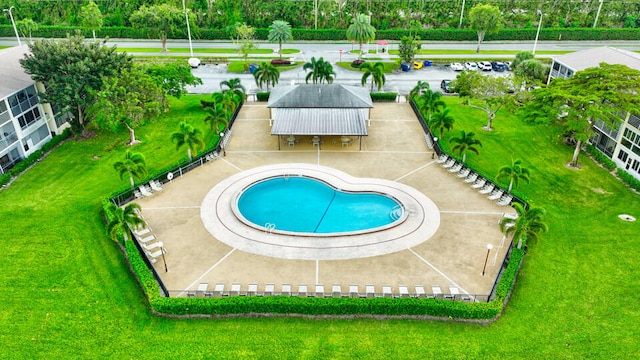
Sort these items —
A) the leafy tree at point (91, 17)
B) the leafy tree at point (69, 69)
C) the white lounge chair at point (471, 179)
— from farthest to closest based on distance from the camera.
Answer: the leafy tree at point (91, 17)
the leafy tree at point (69, 69)
the white lounge chair at point (471, 179)

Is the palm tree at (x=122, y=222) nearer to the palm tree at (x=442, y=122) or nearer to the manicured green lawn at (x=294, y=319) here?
the manicured green lawn at (x=294, y=319)

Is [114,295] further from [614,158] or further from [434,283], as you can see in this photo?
[614,158]

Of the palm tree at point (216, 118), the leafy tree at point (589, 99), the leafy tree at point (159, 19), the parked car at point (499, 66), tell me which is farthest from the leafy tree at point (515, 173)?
the leafy tree at point (159, 19)

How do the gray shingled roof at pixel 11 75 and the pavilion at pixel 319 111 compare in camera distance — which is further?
the pavilion at pixel 319 111

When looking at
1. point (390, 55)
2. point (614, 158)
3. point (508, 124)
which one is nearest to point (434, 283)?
point (614, 158)

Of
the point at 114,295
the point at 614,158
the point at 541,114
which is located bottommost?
the point at 114,295

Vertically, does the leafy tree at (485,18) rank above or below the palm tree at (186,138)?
above

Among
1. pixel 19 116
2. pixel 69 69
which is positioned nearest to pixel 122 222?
pixel 69 69
